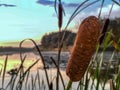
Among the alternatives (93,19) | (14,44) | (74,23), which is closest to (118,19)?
(74,23)

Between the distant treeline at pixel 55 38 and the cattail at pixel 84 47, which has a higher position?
the cattail at pixel 84 47

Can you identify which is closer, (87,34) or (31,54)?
(87,34)

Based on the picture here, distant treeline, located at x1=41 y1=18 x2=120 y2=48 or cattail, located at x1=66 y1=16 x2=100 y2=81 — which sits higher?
cattail, located at x1=66 y1=16 x2=100 y2=81

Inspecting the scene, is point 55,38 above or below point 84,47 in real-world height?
below

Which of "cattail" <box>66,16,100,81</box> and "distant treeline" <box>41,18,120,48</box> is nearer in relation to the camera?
"cattail" <box>66,16,100,81</box>

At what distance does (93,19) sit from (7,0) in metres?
1.55

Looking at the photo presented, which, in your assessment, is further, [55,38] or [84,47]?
[55,38]

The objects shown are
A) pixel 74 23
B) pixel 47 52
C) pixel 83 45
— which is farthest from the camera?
pixel 47 52

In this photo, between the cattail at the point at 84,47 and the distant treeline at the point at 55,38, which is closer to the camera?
the cattail at the point at 84,47

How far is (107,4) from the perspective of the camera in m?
1.77

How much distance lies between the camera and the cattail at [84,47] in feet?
1.30

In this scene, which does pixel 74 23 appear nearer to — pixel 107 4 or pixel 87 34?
pixel 107 4

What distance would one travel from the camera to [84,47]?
0.39 m

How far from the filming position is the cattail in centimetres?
40
